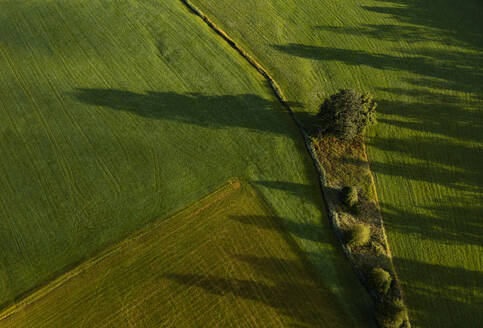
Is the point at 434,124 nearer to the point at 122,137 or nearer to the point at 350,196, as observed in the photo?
the point at 350,196

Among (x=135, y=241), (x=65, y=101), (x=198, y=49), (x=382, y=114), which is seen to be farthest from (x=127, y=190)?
(x=382, y=114)

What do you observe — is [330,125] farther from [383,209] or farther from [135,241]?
[135,241]

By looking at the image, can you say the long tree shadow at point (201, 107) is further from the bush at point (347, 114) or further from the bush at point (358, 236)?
the bush at point (358, 236)

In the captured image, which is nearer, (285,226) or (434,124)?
(285,226)

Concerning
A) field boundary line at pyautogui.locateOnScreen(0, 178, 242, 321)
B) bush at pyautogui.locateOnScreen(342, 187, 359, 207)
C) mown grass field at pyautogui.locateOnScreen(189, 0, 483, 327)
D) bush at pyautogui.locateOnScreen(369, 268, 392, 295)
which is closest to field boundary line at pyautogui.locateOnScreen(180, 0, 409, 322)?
mown grass field at pyautogui.locateOnScreen(189, 0, 483, 327)

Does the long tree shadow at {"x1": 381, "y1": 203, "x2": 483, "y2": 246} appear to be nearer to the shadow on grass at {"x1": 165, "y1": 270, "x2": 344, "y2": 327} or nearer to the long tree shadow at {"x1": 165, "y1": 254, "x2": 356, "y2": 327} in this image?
the long tree shadow at {"x1": 165, "y1": 254, "x2": 356, "y2": 327}

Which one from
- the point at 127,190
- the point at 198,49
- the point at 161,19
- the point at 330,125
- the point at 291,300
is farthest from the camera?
the point at 161,19

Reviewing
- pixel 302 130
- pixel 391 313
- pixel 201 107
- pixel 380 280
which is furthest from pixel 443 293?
pixel 201 107
